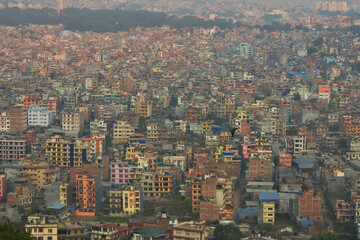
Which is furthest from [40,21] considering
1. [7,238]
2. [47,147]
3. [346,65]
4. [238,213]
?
[7,238]

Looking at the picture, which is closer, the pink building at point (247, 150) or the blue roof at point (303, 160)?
the blue roof at point (303, 160)

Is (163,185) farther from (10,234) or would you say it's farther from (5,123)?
(5,123)

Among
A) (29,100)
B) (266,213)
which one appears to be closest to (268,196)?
(266,213)

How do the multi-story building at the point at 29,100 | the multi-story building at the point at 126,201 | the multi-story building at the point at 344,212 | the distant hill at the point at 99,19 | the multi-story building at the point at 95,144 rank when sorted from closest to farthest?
the multi-story building at the point at 344,212 < the multi-story building at the point at 126,201 < the multi-story building at the point at 95,144 < the multi-story building at the point at 29,100 < the distant hill at the point at 99,19

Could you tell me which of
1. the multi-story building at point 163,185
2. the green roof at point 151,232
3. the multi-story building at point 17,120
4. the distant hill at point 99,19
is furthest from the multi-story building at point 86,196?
the distant hill at point 99,19

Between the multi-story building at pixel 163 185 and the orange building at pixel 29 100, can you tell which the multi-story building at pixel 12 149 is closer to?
the multi-story building at pixel 163 185
